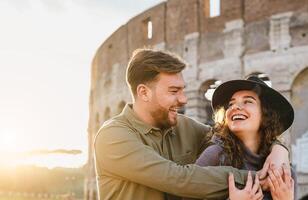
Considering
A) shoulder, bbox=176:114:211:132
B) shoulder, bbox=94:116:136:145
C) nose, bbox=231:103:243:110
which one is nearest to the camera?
shoulder, bbox=94:116:136:145

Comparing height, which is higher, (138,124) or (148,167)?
(138,124)

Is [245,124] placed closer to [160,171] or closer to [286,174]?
[286,174]

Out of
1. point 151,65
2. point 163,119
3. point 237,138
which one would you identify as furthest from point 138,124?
point 237,138

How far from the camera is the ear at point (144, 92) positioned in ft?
10.9

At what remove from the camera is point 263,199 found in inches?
116

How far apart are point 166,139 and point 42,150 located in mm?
18362

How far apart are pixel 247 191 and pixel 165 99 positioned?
0.82 m

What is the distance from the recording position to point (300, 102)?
13789 mm

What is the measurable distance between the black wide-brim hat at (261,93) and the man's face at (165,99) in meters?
0.28

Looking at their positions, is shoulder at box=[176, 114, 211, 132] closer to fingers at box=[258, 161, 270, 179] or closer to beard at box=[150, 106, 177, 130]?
beard at box=[150, 106, 177, 130]

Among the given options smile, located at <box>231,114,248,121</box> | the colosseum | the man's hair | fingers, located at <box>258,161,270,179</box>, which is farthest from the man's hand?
the colosseum

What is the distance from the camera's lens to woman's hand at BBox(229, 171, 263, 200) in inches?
112

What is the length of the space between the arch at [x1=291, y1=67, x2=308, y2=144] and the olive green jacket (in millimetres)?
10746

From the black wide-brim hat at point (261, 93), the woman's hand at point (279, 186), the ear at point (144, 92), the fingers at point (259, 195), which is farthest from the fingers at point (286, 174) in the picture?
the ear at point (144, 92)
